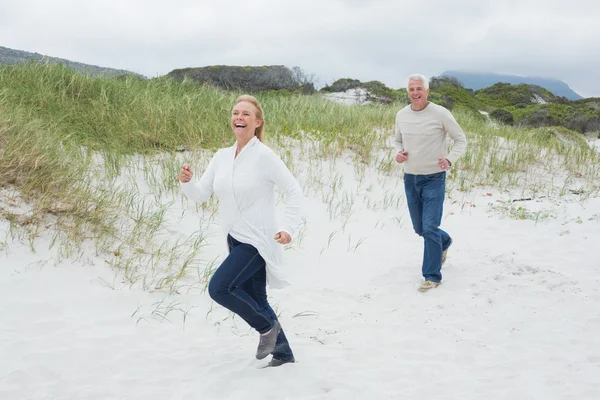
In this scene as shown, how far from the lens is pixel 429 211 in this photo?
5145mm

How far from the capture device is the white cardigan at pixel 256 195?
3.13 m

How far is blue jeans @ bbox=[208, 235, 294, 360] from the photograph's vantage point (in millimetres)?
3143

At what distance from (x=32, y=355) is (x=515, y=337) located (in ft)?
12.6

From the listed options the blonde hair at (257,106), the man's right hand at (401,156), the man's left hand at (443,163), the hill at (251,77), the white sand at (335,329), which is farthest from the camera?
the hill at (251,77)

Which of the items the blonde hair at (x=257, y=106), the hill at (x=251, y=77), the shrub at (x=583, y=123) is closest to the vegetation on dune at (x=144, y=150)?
the blonde hair at (x=257, y=106)

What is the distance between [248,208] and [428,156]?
2.63 m

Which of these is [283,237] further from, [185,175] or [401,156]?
[401,156]

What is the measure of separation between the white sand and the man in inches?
18.3

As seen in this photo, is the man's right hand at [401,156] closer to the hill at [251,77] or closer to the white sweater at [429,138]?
the white sweater at [429,138]

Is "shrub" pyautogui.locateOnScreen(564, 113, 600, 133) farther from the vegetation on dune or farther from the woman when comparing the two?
the woman

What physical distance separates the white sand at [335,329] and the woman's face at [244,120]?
1702mm

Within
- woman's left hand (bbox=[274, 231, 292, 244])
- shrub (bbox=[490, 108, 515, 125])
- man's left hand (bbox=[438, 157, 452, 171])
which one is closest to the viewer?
woman's left hand (bbox=[274, 231, 292, 244])

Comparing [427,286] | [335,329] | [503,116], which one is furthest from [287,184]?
[503,116]

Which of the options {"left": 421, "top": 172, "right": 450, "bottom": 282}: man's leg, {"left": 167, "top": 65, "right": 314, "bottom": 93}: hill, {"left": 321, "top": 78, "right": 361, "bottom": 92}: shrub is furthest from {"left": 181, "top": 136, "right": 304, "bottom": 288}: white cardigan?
{"left": 321, "top": 78, "right": 361, "bottom": 92}: shrub
